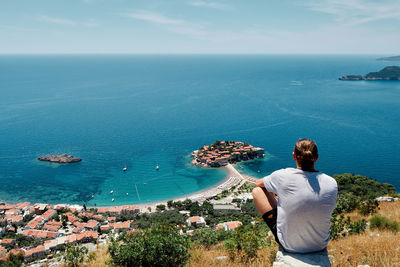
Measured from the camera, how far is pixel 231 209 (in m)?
29.7

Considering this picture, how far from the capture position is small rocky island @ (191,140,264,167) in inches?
1786

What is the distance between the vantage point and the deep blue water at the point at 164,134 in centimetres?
3956

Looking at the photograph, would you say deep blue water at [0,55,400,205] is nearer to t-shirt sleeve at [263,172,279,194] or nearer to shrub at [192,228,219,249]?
shrub at [192,228,219,249]

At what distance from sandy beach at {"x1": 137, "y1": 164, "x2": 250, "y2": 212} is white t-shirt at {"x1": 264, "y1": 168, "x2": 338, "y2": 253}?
30.8 m

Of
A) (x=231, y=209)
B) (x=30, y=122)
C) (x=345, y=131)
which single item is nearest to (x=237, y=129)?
(x=345, y=131)

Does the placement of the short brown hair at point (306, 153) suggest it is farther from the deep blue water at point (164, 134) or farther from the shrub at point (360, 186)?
the deep blue water at point (164, 134)

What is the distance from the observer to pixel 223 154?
47469 mm

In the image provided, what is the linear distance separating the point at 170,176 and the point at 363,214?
32.2 meters

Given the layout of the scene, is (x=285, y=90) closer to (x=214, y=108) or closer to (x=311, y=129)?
(x=214, y=108)

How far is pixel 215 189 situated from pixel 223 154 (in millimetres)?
10928

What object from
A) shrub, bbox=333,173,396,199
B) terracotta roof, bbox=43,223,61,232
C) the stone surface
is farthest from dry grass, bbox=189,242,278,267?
terracotta roof, bbox=43,223,61,232

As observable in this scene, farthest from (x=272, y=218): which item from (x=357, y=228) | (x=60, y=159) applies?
(x=60, y=159)

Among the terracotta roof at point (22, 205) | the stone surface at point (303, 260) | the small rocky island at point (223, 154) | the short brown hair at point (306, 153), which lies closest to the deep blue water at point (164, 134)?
the small rocky island at point (223, 154)

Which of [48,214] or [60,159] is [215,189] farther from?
[60,159]
